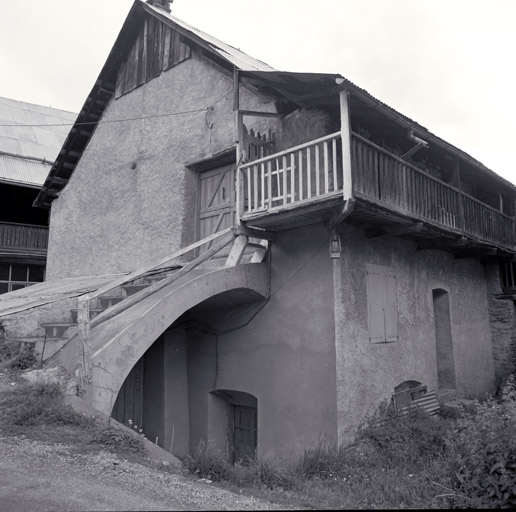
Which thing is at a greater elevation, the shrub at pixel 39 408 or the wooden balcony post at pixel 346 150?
the wooden balcony post at pixel 346 150

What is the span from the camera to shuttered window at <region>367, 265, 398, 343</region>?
29.3ft

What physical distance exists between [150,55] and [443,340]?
34.0 ft

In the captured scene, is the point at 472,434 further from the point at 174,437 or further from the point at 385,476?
the point at 174,437

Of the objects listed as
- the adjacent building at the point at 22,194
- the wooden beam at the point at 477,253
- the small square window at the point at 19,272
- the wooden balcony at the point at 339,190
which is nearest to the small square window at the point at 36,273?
the adjacent building at the point at 22,194

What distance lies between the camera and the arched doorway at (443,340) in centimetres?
1135

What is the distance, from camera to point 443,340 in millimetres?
11562

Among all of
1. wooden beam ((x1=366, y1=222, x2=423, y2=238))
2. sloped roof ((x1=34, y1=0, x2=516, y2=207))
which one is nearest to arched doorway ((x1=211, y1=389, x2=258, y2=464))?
wooden beam ((x1=366, y1=222, x2=423, y2=238))

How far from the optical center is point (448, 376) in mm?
11359

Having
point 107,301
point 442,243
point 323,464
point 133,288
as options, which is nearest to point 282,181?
point 133,288

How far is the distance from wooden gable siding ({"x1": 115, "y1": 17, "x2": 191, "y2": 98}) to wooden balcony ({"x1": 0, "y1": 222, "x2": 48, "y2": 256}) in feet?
27.6

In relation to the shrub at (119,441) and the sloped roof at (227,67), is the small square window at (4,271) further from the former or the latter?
the shrub at (119,441)

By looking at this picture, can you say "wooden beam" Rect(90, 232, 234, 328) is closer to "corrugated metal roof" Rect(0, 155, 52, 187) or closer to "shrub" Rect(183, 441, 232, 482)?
"shrub" Rect(183, 441, 232, 482)

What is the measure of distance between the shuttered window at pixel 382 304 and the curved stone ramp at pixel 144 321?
77.8 inches

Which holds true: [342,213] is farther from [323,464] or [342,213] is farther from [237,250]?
[323,464]
